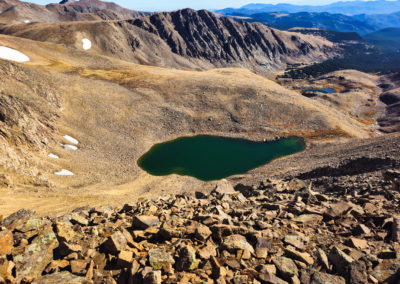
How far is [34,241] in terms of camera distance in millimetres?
13125

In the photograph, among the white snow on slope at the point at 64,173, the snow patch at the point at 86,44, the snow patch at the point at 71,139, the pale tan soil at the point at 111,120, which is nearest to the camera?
the pale tan soil at the point at 111,120

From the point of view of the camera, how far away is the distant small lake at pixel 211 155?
62.5 meters

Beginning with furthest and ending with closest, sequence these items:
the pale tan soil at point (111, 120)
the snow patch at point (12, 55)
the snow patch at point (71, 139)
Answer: the snow patch at point (12, 55)
the snow patch at point (71, 139)
the pale tan soil at point (111, 120)

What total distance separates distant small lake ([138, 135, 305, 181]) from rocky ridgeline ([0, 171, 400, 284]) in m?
42.3

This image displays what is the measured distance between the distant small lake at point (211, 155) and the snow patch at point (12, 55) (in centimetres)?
6606

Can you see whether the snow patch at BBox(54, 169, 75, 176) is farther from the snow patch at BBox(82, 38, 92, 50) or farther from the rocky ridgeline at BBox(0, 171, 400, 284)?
the snow patch at BBox(82, 38, 92, 50)

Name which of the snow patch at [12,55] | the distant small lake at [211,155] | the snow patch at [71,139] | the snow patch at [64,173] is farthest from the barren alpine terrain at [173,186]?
the distant small lake at [211,155]

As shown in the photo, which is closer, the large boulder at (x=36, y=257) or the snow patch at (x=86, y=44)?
the large boulder at (x=36, y=257)

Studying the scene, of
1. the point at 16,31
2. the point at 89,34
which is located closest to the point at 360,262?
the point at 89,34

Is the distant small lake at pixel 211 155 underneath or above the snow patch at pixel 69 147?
underneath

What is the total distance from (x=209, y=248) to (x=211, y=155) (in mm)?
58480

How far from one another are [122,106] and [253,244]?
7616 centimetres

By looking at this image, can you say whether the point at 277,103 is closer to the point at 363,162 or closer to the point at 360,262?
the point at 363,162

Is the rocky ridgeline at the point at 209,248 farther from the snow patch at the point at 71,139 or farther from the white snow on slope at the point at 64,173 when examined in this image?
the snow patch at the point at 71,139
